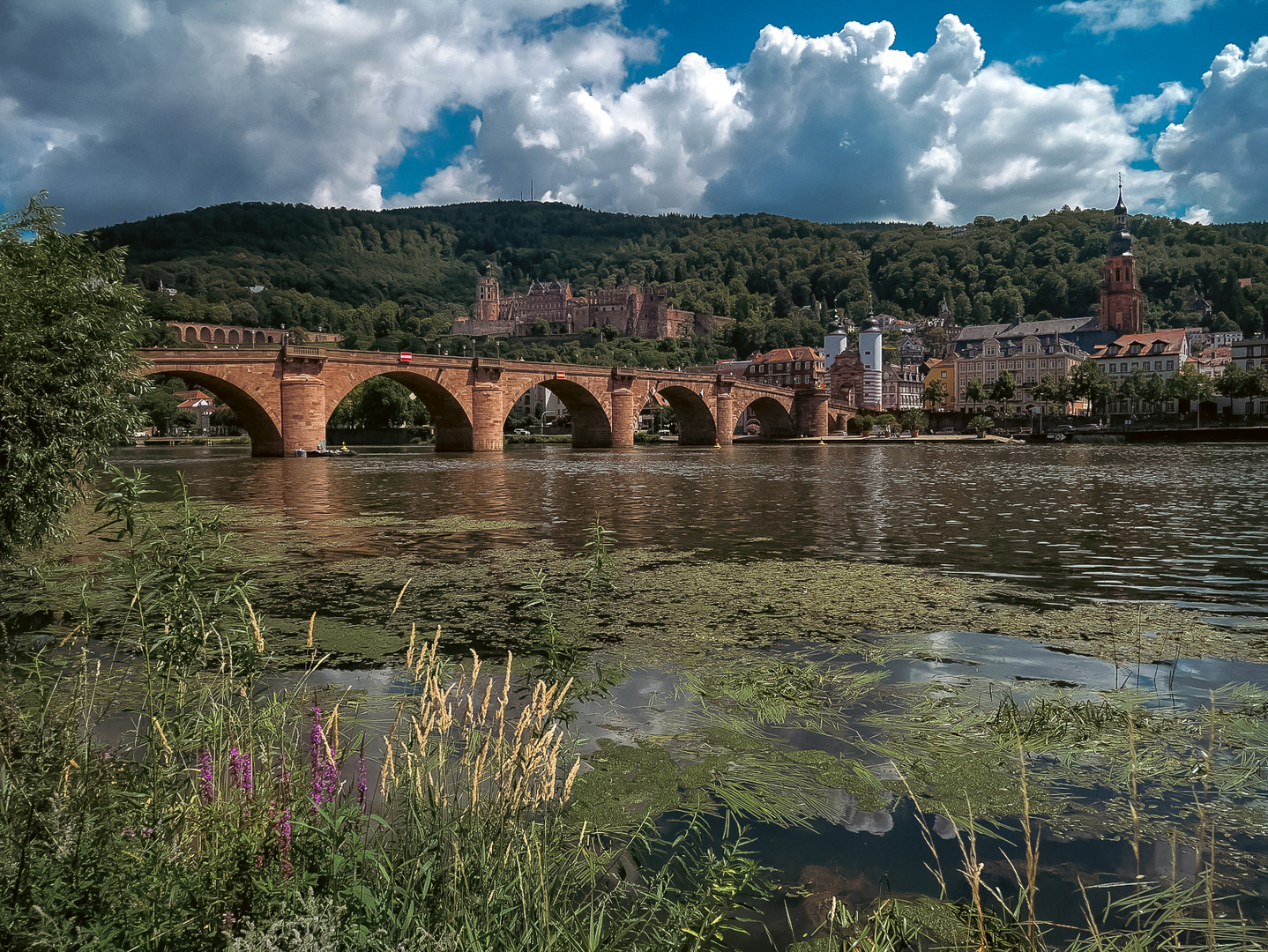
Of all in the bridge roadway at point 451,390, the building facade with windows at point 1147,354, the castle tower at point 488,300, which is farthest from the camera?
the castle tower at point 488,300

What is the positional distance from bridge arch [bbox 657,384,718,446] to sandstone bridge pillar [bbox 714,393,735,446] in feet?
1.10

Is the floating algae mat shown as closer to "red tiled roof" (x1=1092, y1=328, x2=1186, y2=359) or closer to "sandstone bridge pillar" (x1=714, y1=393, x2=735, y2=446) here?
"sandstone bridge pillar" (x1=714, y1=393, x2=735, y2=446)

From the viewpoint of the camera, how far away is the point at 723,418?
79.8 m

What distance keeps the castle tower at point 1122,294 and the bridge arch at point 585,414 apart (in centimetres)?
9385

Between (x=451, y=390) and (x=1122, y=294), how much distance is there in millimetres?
113999

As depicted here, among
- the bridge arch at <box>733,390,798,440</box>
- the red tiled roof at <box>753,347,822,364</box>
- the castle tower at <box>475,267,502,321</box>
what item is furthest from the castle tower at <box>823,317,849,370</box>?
the castle tower at <box>475,267,502,321</box>

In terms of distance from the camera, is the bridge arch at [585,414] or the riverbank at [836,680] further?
the bridge arch at [585,414]

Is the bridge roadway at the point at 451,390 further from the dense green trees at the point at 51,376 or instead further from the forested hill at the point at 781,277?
the forested hill at the point at 781,277

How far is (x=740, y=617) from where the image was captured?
742 cm

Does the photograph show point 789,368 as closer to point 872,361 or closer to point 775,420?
point 872,361

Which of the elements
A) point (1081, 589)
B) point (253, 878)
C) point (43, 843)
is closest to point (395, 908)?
→ point (253, 878)

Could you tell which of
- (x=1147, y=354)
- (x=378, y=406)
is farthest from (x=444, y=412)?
(x=1147, y=354)

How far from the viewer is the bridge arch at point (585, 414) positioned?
214 feet

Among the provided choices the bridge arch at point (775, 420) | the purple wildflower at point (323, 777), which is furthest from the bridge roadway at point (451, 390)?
the purple wildflower at point (323, 777)
